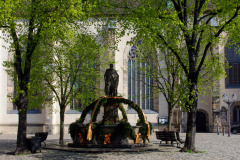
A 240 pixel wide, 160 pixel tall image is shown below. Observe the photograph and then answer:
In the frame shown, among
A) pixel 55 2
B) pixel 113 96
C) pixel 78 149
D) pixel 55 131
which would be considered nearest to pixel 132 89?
pixel 55 131

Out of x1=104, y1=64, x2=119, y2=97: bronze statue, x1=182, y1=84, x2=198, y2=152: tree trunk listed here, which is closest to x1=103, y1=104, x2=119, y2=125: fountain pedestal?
x1=104, y1=64, x2=119, y2=97: bronze statue

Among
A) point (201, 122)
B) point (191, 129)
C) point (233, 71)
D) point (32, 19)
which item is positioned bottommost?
point (201, 122)

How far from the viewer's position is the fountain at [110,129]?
14.3m

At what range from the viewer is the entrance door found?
3238 cm

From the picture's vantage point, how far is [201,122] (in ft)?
107

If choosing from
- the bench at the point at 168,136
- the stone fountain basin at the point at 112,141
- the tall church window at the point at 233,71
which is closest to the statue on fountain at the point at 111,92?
the stone fountain basin at the point at 112,141

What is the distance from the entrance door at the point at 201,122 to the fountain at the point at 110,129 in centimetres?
1834

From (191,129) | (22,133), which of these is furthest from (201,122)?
(22,133)

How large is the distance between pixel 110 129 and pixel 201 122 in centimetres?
2010

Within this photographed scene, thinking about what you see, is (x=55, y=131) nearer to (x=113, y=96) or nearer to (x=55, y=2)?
(x=113, y=96)

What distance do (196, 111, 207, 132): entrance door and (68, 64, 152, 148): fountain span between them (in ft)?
60.2

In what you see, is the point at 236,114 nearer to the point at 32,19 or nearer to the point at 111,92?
the point at 111,92

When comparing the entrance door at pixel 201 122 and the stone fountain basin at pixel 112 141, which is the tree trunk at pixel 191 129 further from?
the entrance door at pixel 201 122

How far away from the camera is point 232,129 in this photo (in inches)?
1228
